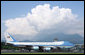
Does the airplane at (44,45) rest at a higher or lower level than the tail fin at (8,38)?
lower

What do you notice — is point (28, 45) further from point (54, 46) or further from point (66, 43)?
point (66, 43)

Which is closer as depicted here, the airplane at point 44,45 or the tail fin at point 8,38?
the airplane at point 44,45

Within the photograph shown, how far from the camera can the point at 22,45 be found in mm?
60406

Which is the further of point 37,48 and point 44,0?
point 37,48

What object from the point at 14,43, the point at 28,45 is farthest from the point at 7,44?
the point at 28,45

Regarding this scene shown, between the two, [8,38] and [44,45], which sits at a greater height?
[8,38]

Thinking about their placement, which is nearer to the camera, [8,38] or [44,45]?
[44,45]

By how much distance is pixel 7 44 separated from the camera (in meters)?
60.3

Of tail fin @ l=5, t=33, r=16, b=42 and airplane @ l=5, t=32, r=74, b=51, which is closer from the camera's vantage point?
airplane @ l=5, t=32, r=74, b=51

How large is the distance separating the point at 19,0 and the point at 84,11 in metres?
9.05

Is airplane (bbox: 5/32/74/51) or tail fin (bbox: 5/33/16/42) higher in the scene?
tail fin (bbox: 5/33/16/42)

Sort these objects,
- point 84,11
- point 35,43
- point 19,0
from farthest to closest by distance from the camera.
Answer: point 35,43, point 84,11, point 19,0

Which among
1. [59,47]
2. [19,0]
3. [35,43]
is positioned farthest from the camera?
[35,43]

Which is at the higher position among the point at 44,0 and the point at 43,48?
the point at 44,0
